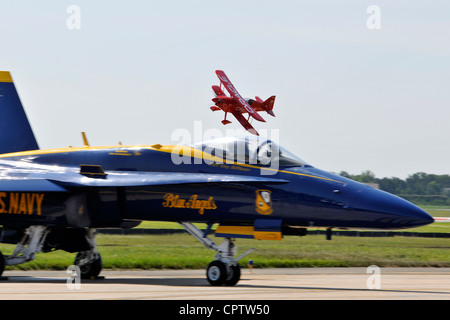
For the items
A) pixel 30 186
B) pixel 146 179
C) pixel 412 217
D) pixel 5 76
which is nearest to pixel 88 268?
pixel 30 186

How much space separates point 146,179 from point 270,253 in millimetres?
10891

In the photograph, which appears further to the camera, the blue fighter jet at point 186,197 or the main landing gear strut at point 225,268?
the main landing gear strut at point 225,268

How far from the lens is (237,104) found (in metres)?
51.3

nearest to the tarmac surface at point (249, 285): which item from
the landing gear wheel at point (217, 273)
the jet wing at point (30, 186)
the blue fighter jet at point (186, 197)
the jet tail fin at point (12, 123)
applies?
the landing gear wheel at point (217, 273)

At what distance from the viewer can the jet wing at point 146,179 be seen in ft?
50.8

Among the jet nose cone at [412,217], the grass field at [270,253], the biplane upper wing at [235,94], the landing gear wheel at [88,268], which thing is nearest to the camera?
the jet nose cone at [412,217]

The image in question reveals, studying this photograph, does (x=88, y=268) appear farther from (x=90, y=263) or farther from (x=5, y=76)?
(x=5, y=76)

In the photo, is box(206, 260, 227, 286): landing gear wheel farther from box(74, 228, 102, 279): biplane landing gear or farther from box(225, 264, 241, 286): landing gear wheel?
box(74, 228, 102, 279): biplane landing gear

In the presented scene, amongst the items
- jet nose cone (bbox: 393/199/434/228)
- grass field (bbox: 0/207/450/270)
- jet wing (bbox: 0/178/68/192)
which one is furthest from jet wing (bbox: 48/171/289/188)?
grass field (bbox: 0/207/450/270)

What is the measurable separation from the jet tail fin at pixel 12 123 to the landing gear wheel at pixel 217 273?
6.95 m

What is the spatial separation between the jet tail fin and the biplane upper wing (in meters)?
30.8

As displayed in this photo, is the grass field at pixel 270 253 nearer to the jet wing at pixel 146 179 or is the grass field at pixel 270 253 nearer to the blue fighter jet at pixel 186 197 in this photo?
the blue fighter jet at pixel 186 197

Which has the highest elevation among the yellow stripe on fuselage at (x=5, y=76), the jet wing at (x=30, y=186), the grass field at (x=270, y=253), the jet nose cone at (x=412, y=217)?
the yellow stripe on fuselage at (x=5, y=76)
